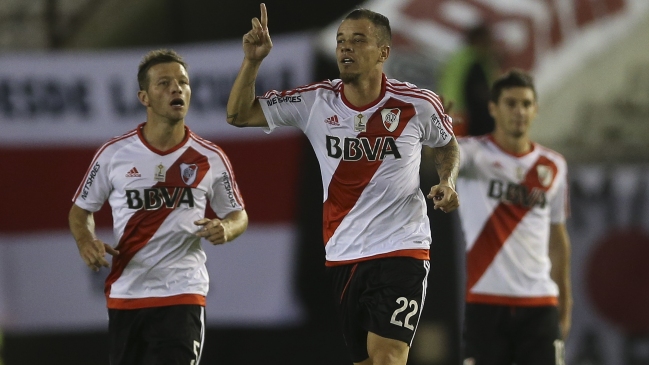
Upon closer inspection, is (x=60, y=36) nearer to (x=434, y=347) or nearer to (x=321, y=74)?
(x=321, y=74)

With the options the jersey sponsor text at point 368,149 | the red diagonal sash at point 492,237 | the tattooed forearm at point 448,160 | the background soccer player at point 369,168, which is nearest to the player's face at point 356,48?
the background soccer player at point 369,168

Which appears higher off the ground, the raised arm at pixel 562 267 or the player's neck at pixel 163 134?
the player's neck at pixel 163 134

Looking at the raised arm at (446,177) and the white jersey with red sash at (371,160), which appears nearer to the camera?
the raised arm at (446,177)

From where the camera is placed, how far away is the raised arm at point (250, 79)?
510cm

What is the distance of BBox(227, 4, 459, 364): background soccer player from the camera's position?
522cm

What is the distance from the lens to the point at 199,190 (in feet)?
18.9

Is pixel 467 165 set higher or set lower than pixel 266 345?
higher

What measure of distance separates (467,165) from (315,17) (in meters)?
3.04

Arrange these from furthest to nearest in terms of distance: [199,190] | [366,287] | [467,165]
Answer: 1. [467,165]
2. [199,190]
3. [366,287]

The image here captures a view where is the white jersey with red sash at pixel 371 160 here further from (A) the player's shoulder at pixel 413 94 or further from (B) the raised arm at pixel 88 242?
(B) the raised arm at pixel 88 242

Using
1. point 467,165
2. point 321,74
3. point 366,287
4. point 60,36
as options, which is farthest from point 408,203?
point 60,36

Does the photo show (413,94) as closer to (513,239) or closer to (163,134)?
(163,134)

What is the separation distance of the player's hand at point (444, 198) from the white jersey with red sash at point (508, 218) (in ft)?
6.48

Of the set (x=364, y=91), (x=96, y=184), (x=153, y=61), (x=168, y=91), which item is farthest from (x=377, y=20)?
(x=96, y=184)
